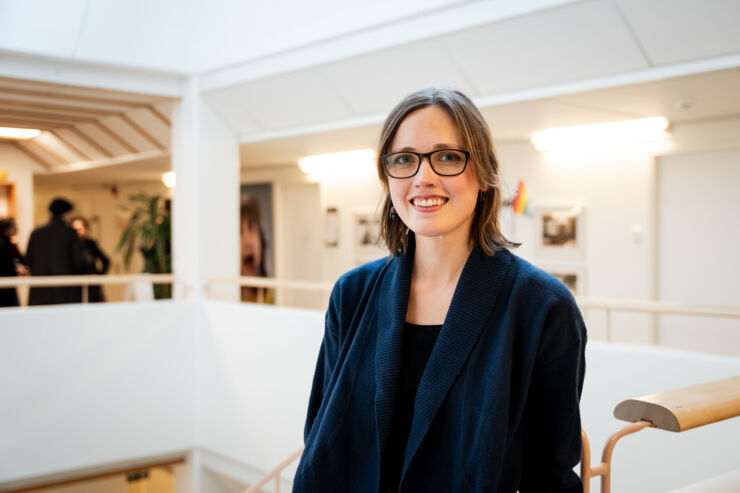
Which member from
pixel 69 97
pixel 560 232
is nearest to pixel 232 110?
pixel 69 97

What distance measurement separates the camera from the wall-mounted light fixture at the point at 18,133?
Answer: 10.3 m

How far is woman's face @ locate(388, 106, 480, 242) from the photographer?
4.92 feet

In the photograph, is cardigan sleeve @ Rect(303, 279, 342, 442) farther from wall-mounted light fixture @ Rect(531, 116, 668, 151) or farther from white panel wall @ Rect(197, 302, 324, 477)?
wall-mounted light fixture @ Rect(531, 116, 668, 151)

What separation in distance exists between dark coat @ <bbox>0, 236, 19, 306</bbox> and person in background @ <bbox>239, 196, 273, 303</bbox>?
3488 mm

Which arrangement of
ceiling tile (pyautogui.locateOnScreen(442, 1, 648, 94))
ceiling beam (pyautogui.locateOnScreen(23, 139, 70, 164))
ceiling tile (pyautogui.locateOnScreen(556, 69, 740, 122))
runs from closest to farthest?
ceiling tile (pyautogui.locateOnScreen(442, 1, 648, 94)), ceiling tile (pyautogui.locateOnScreen(556, 69, 740, 122)), ceiling beam (pyautogui.locateOnScreen(23, 139, 70, 164))

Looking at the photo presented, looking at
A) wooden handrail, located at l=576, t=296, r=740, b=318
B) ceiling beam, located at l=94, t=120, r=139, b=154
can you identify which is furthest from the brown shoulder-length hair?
ceiling beam, located at l=94, t=120, r=139, b=154

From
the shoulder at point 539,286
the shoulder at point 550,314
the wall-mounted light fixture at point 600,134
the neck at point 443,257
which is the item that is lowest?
the shoulder at point 550,314

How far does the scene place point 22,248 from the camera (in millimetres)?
11781

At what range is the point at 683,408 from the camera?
1.31 m

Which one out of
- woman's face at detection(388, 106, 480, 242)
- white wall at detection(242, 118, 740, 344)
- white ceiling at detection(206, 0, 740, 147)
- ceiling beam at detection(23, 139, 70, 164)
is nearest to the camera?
woman's face at detection(388, 106, 480, 242)

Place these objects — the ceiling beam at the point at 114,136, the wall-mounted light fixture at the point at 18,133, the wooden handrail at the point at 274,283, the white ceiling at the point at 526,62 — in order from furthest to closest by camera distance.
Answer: the wall-mounted light fixture at the point at 18,133
the ceiling beam at the point at 114,136
the wooden handrail at the point at 274,283
the white ceiling at the point at 526,62

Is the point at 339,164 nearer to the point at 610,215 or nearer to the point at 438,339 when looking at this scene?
the point at 610,215

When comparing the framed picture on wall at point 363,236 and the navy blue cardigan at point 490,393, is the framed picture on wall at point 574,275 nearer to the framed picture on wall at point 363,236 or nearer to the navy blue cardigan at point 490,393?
the framed picture on wall at point 363,236

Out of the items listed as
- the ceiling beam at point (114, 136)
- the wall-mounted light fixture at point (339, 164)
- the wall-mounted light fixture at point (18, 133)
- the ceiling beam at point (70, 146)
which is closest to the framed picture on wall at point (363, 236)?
the wall-mounted light fixture at point (339, 164)
